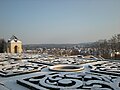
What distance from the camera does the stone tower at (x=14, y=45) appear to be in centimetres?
2730

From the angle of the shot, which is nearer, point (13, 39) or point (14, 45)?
point (14, 45)

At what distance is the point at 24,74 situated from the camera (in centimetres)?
1039

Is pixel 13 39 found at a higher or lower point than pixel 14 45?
higher

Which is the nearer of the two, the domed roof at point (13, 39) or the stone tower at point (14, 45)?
the stone tower at point (14, 45)

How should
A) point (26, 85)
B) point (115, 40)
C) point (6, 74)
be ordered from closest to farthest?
point (26, 85) → point (6, 74) → point (115, 40)

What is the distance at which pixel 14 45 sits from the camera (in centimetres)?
2759

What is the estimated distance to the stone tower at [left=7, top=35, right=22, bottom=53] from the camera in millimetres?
27297

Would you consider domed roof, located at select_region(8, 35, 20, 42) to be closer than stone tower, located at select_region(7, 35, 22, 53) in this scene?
No

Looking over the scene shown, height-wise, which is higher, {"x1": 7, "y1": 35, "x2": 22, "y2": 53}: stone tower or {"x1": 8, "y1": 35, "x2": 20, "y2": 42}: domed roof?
{"x1": 8, "y1": 35, "x2": 20, "y2": 42}: domed roof

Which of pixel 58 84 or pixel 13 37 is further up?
pixel 13 37

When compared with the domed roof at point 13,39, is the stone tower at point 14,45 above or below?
below

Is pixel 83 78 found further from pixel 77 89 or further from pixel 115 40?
pixel 115 40

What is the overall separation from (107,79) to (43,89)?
3275 millimetres

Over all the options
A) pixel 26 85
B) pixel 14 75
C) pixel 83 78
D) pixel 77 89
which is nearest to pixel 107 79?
pixel 83 78
